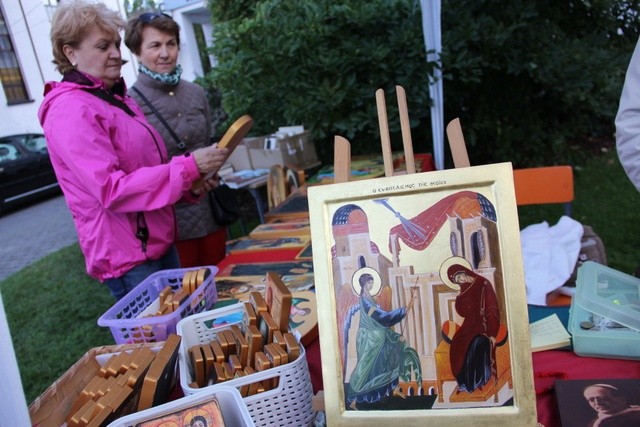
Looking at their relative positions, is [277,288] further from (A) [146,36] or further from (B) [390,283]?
(A) [146,36]

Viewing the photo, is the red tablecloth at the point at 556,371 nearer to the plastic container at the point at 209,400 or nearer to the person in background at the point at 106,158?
the plastic container at the point at 209,400

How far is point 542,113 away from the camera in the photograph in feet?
18.2

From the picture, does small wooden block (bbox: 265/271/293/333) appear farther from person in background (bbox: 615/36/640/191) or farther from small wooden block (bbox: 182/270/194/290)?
person in background (bbox: 615/36/640/191)

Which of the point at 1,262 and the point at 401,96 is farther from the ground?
the point at 401,96

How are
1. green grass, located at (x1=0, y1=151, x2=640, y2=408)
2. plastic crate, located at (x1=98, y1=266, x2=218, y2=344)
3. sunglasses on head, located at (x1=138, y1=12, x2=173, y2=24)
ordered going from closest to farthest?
plastic crate, located at (x1=98, y1=266, x2=218, y2=344), sunglasses on head, located at (x1=138, y1=12, x2=173, y2=24), green grass, located at (x1=0, y1=151, x2=640, y2=408)

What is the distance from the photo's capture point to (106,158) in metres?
1.48

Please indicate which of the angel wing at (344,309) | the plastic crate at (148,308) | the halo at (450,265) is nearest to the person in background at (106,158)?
the plastic crate at (148,308)

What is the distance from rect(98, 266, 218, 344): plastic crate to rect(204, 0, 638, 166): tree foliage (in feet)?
7.97

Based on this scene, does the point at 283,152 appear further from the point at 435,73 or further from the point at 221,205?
the point at 221,205

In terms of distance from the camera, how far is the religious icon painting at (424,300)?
34.6 inches

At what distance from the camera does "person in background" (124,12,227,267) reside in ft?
7.07

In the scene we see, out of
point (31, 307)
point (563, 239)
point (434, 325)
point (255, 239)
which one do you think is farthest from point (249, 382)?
point (31, 307)

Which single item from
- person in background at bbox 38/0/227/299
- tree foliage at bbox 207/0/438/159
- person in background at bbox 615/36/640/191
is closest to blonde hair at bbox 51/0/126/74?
person in background at bbox 38/0/227/299

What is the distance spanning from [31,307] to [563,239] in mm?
4133
